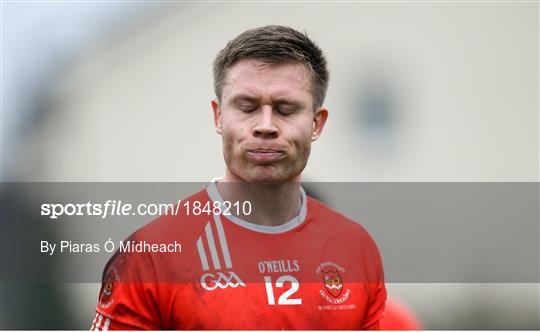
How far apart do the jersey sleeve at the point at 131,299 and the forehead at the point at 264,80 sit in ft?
3.14

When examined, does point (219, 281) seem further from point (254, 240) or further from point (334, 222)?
point (334, 222)

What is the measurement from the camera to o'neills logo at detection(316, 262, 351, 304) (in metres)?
3.17

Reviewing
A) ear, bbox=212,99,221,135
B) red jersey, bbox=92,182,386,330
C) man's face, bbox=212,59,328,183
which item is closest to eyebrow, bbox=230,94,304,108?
man's face, bbox=212,59,328,183

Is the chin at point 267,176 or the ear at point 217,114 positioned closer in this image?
the chin at point 267,176

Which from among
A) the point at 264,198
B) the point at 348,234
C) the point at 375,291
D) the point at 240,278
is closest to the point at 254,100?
the point at 264,198

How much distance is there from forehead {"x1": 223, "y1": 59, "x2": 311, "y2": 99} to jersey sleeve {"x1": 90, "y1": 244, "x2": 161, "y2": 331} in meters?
0.96

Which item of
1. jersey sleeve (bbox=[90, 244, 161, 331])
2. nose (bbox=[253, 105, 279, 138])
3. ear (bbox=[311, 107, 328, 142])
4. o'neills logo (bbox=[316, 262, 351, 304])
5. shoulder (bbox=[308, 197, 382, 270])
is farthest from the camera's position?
shoulder (bbox=[308, 197, 382, 270])

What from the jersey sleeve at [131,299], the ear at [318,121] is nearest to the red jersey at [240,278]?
the jersey sleeve at [131,299]

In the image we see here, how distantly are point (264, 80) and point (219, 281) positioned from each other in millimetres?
1015

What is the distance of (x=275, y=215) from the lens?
3.27 meters

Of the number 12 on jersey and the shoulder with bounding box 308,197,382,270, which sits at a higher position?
the shoulder with bounding box 308,197,382,270

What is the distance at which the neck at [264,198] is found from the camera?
3178 millimetres

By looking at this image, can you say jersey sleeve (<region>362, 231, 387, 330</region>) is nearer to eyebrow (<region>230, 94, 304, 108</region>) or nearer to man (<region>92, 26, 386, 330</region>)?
man (<region>92, 26, 386, 330</region>)

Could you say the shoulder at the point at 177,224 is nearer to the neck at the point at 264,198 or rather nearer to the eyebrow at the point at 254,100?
the neck at the point at 264,198
